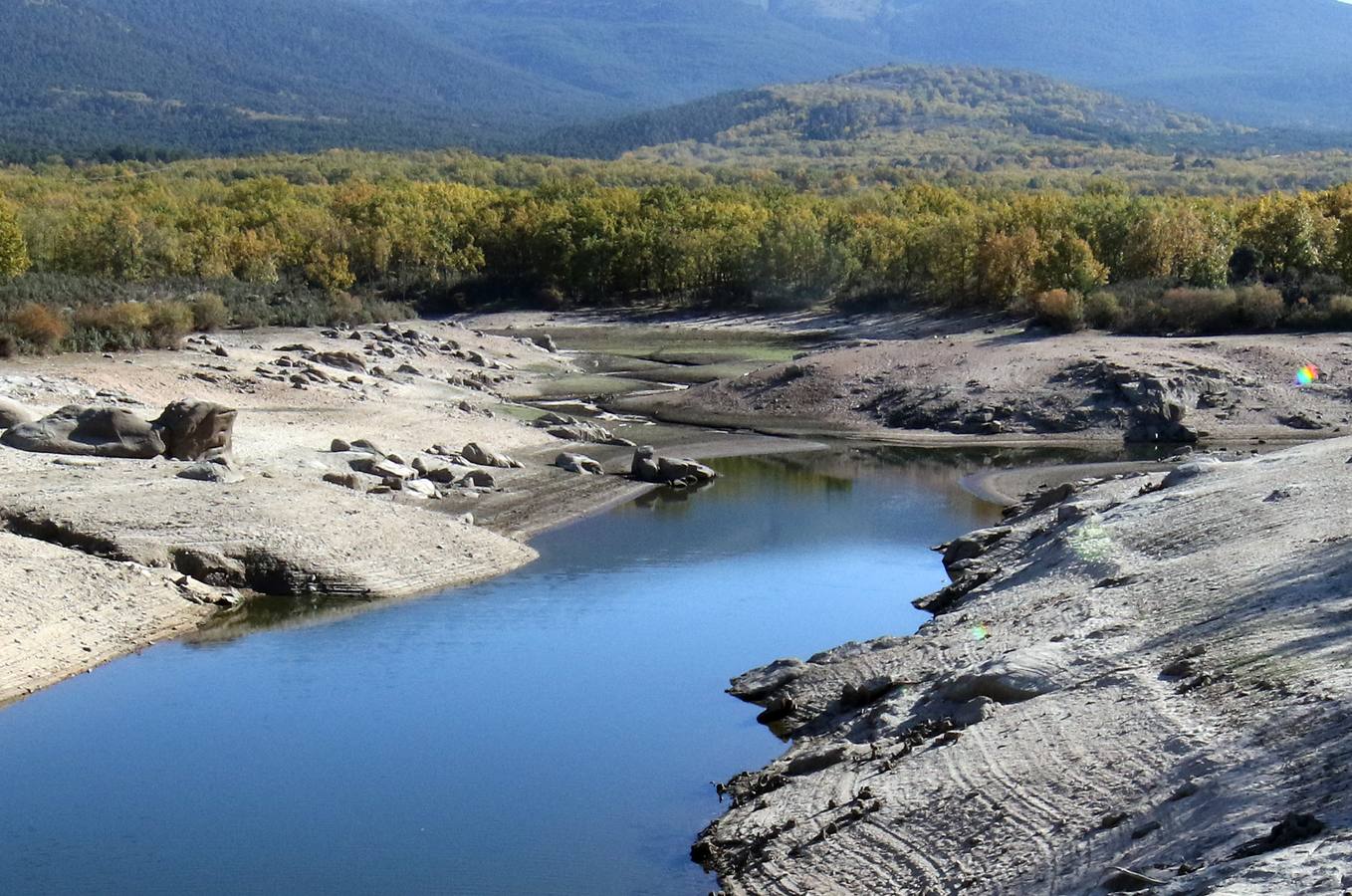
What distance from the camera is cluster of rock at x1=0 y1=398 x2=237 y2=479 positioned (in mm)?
29803

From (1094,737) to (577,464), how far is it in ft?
73.2

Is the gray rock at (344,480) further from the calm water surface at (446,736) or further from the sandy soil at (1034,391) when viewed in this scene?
the sandy soil at (1034,391)

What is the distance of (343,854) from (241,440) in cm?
2003

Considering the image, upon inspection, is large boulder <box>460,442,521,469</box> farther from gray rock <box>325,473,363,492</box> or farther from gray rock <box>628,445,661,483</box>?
gray rock <box>325,473,363,492</box>

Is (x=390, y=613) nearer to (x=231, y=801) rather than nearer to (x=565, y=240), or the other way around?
(x=231, y=801)

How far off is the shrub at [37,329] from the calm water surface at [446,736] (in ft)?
68.0

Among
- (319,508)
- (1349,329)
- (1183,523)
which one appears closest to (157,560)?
(319,508)

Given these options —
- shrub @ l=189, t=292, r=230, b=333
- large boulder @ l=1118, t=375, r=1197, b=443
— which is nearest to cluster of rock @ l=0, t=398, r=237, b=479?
large boulder @ l=1118, t=375, r=1197, b=443

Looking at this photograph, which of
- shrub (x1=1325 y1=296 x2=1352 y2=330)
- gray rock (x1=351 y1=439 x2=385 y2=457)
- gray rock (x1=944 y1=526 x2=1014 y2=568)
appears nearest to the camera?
gray rock (x1=944 y1=526 x2=1014 y2=568)

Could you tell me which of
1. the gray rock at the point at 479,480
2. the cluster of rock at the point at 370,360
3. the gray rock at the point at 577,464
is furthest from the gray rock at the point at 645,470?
the cluster of rock at the point at 370,360

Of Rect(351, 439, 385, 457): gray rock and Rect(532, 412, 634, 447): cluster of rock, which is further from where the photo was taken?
Rect(532, 412, 634, 447): cluster of rock

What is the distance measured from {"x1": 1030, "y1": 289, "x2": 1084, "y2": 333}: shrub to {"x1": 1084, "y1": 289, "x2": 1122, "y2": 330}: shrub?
335 mm

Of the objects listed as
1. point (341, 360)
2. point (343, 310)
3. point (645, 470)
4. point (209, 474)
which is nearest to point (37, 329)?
point (341, 360)

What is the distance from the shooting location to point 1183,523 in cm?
2344
